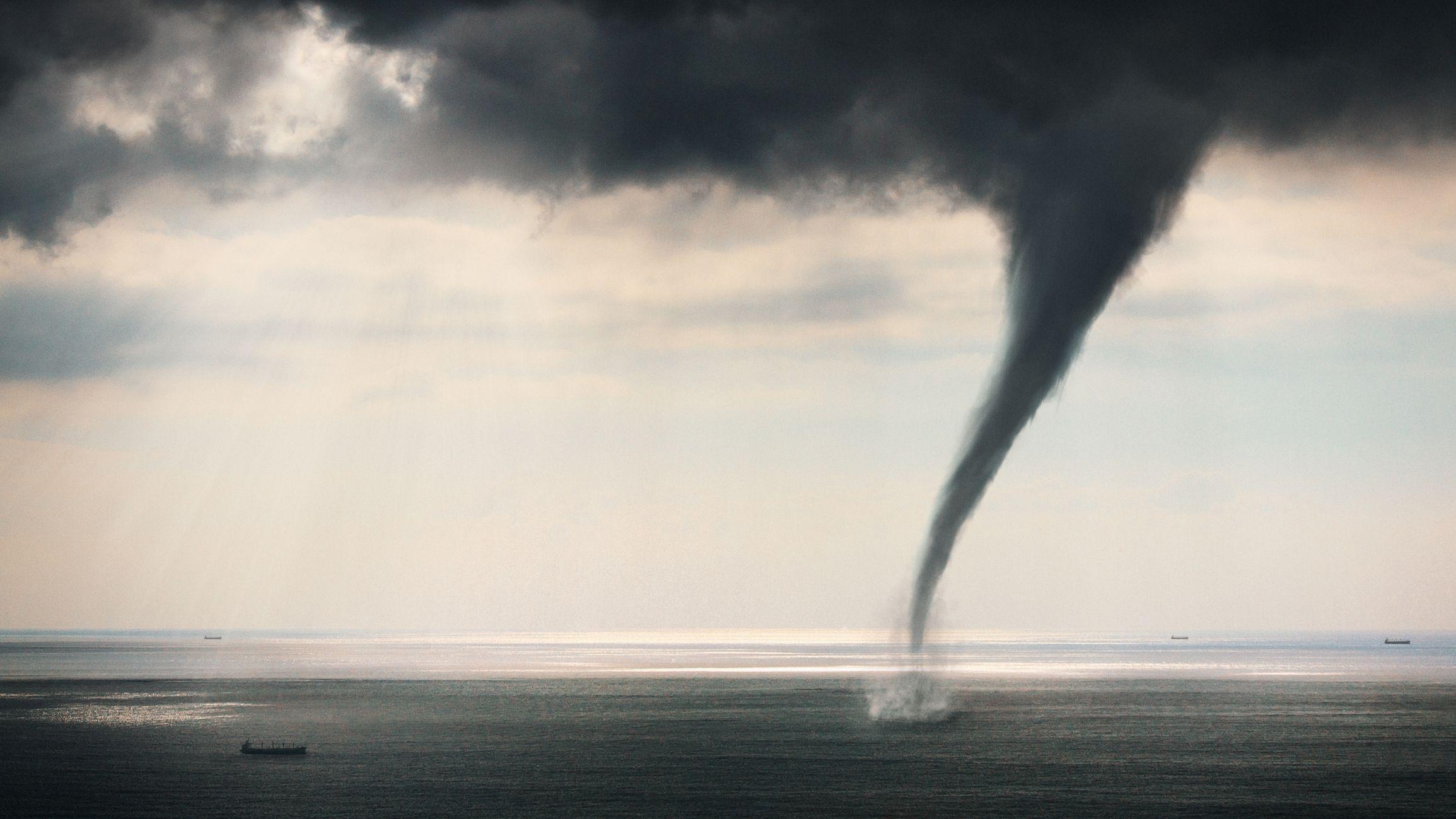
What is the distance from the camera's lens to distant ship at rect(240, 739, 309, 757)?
93.2 meters

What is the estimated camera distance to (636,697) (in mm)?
158875

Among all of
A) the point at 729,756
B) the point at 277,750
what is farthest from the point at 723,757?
the point at 277,750

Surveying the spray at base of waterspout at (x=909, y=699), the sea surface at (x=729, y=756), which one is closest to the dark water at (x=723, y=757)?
the sea surface at (x=729, y=756)

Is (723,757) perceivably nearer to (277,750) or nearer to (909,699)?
(909,699)

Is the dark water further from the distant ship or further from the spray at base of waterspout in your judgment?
the spray at base of waterspout

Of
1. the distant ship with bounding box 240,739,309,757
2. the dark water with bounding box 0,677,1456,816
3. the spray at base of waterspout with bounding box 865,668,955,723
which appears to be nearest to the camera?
the dark water with bounding box 0,677,1456,816

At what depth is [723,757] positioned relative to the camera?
90.6m

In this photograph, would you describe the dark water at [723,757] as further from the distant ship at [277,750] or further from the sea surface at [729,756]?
the distant ship at [277,750]

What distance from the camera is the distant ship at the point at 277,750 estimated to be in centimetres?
9325

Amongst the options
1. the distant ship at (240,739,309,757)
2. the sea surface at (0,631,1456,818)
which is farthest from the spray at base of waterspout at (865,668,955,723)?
the distant ship at (240,739,309,757)

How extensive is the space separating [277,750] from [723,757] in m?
31.8

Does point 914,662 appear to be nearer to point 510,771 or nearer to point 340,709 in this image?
point 510,771

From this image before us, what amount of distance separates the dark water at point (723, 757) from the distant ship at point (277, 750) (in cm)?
124

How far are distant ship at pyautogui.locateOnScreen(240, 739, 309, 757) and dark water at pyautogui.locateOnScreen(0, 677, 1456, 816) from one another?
1.24 m
